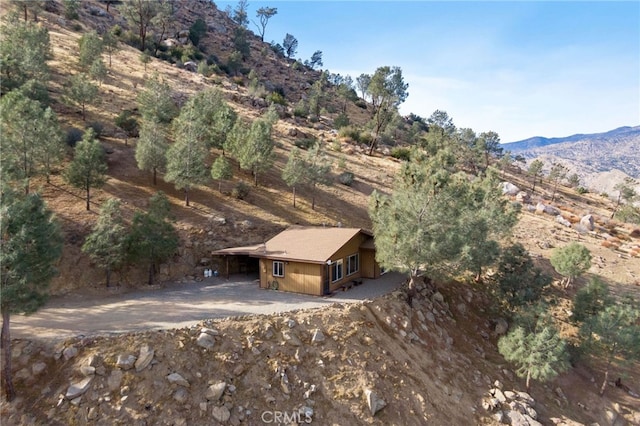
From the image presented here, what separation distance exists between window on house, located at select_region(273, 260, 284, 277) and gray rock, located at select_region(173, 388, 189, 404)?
36.4 ft

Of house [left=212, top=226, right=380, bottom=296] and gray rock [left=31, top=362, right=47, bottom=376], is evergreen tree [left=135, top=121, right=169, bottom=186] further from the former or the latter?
gray rock [left=31, top=362, right=47, bottom=376]

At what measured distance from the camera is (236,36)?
10006 cm

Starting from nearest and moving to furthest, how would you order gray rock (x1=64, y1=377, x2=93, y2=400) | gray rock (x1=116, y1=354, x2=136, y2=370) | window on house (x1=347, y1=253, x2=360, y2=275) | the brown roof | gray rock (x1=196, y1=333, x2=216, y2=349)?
1. gray rock (x1=64, y1=377, x2=93, y2=400)
2. gray rock (x1=116, y1=354, x2=136, y2=370)
3. gray rock (x1=196, y1=333, x2=216, y2=349)
4. the brown roof
5. window on house (x1=347, y1=253, x2=360, y2=275)

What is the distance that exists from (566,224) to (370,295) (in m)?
39.5

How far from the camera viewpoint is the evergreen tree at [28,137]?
25.2 meters

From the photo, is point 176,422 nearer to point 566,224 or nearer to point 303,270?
point 303,270

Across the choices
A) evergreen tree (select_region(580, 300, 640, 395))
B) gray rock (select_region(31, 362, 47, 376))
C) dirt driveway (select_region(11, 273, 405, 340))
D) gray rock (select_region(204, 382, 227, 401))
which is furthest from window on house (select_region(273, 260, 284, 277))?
evergreen tree (select_region(580, 300, 640, 395))

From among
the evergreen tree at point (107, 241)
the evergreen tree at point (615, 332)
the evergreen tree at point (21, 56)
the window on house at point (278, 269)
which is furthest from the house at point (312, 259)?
the evergreen tree at point (21, 56)

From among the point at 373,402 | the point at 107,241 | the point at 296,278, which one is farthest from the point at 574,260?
the point at 107,241

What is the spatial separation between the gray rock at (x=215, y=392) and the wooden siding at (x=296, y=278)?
383 inches

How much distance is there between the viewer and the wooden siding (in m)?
24.1

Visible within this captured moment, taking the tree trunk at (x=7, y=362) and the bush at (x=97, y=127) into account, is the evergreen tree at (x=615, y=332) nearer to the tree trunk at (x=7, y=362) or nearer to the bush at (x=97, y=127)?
the tree trunk at (x=7, y=362)

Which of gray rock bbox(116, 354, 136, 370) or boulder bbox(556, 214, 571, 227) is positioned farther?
boulder bbox(556, 214, 571, 227)

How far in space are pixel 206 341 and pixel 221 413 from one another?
332 centimetres
